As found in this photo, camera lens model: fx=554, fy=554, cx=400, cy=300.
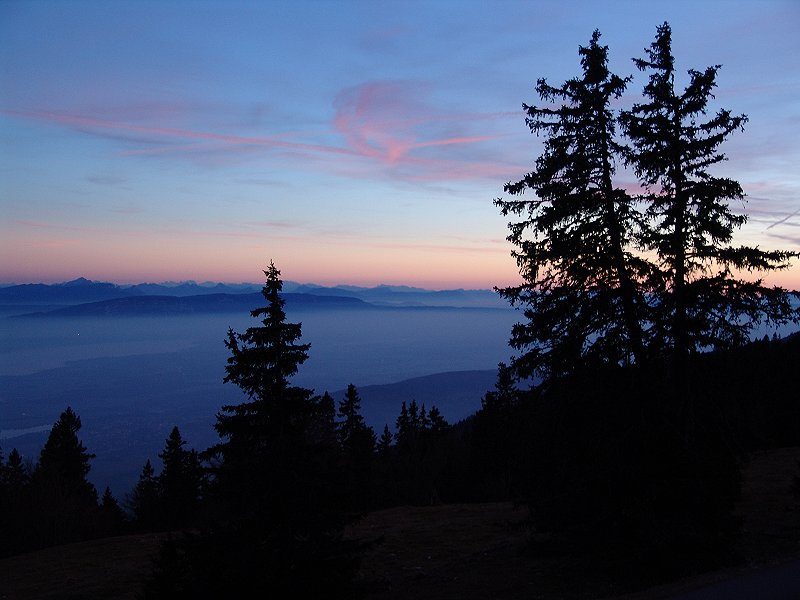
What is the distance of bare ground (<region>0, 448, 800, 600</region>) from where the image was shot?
14.7m

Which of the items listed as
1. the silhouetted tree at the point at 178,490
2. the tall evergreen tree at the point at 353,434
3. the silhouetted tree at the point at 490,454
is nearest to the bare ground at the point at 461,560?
the silhouetted tree at the point at 490,454

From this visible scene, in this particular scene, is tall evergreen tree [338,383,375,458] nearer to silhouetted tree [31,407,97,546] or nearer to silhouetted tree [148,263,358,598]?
silhouetted tree [31,407,97,546]

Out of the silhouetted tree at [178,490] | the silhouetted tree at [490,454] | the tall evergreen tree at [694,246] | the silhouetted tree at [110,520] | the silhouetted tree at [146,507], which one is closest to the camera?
the tall evergreen tree at [694,246]

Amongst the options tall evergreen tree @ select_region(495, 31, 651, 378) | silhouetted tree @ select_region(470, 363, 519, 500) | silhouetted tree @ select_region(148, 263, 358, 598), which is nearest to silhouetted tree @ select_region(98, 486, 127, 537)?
silhouetted tree @ select_region(470, 363, 519, 500)

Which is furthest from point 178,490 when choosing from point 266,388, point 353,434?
point 266,388

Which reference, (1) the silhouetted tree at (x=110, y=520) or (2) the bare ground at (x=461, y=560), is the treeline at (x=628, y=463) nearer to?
(2) the bare ground at (x=461, y=560)

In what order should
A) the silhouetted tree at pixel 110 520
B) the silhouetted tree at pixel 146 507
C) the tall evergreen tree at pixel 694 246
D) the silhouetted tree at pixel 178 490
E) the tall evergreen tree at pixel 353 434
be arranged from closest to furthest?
1. the tall evergreen tree at pixel 694 246
2. the silhouetted tree at pixel 110 520
3. the silhouetted tree at pixel 146 507
4. the silhouetted tree at pixel 178 490
5. the tall evergreen tree at pixel 353 434

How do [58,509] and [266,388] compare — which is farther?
[58,509]

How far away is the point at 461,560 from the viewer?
21109mm

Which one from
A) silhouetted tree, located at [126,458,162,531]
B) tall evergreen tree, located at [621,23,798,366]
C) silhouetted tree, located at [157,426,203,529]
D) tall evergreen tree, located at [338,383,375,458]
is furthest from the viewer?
tall evergreen tree, located at [338,383,375,458]

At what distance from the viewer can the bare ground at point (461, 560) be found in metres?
14.7

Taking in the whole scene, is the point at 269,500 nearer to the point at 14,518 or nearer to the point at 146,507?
the point at 14,518

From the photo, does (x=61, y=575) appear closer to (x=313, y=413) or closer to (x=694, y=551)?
(x=313, y=413)

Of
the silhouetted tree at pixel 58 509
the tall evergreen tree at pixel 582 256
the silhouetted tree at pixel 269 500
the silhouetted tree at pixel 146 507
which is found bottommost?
the silhouetted tree at pixel 146 507
